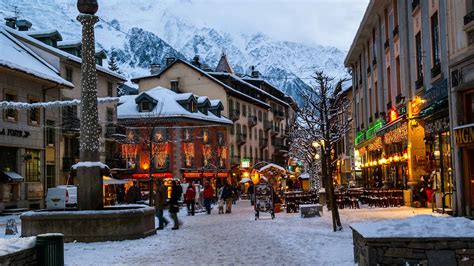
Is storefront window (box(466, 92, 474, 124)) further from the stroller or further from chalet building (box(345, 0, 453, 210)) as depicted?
the stroller

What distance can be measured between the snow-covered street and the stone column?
2.18 m

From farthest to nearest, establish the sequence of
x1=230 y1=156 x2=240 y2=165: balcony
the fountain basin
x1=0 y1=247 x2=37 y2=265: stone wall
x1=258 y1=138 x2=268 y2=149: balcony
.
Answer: x1=258 y1=138 x2=268 y2=149: balcony < x1=230 y1=156 x2=240 y2=165: balcony < the fountain basin < x1=0 y1=247 x2=37 y2=265: stone wall

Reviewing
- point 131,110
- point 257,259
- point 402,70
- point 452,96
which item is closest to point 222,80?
point 131,110

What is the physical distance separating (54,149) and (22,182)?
5.34 meters

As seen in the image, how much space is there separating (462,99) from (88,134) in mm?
11148

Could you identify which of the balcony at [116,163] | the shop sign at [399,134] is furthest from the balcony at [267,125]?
the shop sign at [399,134]

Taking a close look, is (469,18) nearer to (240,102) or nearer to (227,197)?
(227,197)

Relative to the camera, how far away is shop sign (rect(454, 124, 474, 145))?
58.0 ft

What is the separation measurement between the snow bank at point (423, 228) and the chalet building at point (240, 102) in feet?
192

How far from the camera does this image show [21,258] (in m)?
9.45

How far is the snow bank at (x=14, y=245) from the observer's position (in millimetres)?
8983

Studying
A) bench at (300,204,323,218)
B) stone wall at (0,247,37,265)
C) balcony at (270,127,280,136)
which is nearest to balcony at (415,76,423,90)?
bench at (300,204,323,218)

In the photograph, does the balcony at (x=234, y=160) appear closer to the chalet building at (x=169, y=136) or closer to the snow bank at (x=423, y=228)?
the chalet building at (x=169, y=136)

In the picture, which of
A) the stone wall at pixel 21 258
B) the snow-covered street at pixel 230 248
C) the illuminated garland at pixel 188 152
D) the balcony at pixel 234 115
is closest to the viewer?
the stone wall at pixel 21 258
